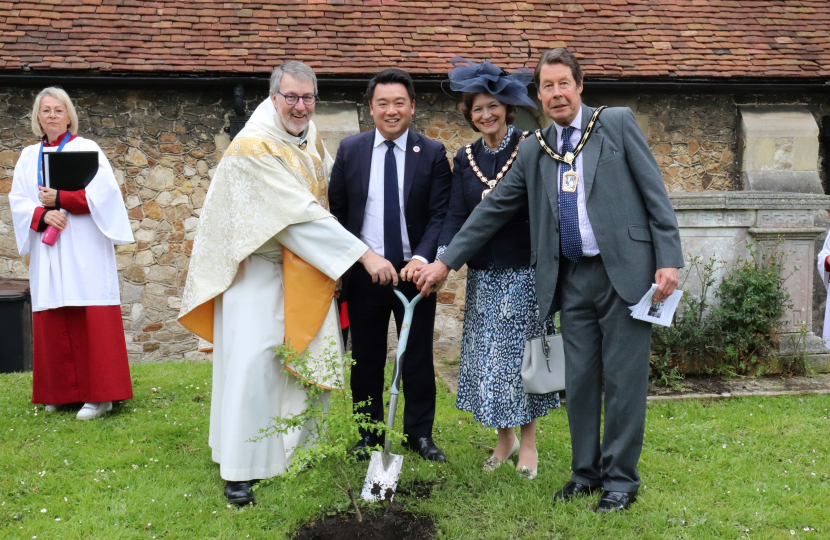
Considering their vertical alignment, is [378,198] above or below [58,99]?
below

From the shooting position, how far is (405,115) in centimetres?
392

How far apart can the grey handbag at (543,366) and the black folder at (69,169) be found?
337cm

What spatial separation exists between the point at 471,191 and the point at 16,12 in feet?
22.6

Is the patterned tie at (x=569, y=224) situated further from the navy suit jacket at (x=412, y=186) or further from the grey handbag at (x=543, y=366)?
the navy suit jacket at (x=412, y=186)

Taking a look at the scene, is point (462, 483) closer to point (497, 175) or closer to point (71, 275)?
point (497, 175)

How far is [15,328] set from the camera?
727 cm

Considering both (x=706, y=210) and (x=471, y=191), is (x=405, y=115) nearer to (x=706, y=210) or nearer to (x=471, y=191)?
(x=471, y=191)

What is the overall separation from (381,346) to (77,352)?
251cm

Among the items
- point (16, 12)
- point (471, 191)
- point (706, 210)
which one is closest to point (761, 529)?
point (471, 191)

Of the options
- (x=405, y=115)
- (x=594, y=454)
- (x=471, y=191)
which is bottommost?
(x=594, y=454)

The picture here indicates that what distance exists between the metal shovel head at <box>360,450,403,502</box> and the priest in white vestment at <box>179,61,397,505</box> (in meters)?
0.42

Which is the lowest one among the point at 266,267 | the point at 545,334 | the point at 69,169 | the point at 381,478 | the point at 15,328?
the point at 381,478

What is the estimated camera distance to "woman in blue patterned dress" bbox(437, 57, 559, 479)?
3.73m

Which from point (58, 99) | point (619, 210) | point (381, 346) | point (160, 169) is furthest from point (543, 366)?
point (160, 169)
